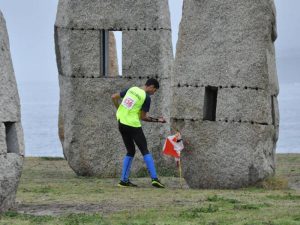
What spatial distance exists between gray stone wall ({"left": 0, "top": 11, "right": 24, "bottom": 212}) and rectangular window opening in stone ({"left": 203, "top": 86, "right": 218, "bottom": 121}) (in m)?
4.55

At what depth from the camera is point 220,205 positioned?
46.9 feet

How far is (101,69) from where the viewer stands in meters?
21.4

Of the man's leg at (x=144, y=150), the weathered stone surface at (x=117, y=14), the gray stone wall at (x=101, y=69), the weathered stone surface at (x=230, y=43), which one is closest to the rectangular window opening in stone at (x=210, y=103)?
the weathered stone surface at (x=230, y=43)

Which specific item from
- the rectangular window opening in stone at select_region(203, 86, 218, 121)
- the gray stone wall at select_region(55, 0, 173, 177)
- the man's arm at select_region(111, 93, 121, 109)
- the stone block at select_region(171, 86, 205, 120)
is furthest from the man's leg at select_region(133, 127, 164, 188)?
the gray stone wall at select_region(55, 0, 173, 177)

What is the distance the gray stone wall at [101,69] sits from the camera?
21.2m

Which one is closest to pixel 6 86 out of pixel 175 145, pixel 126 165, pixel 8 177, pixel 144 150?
pixel 8 177

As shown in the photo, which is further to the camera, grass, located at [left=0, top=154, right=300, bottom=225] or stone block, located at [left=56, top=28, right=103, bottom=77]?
stone block, located at [left=56, top=28, right=103, bottom=77]

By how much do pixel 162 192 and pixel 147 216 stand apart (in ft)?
11.4

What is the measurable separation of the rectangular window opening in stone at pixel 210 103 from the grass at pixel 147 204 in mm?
1293

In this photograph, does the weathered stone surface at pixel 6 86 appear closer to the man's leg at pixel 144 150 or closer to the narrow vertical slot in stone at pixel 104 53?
the man's leg at pixel 144 150

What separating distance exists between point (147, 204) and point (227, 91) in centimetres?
331

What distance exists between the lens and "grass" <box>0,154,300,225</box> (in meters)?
12.8

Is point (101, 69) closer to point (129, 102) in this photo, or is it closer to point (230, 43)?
point (129, 102)

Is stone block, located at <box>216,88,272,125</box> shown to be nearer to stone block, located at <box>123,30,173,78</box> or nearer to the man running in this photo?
the man running
